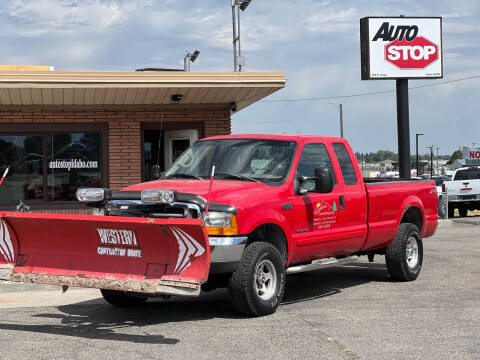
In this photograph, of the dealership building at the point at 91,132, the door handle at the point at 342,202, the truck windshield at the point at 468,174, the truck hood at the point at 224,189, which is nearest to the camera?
the truck hood at the point at 224,189

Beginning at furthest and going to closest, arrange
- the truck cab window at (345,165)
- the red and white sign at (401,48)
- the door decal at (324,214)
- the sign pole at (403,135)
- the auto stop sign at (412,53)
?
the auto stop sign at (412,53)
the red and white sign at (401,48)
the sign pole at (403,135)
the truck cab window at (345,165)
the door decal at (324,214)

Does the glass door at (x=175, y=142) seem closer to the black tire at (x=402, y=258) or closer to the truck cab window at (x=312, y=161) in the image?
the black tire at (x=402, y=258)

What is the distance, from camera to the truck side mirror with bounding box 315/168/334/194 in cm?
869

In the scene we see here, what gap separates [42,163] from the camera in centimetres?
1759

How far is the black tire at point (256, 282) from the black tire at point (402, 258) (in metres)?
3.01

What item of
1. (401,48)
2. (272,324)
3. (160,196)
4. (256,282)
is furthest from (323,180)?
(401,48)

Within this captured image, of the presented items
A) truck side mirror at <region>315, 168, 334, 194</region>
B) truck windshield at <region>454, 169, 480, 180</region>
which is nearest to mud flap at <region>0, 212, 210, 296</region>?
truck side mirror at <region>315, 168, 334, 194</region>

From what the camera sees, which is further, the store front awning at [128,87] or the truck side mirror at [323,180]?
the store front awning at [128,87]

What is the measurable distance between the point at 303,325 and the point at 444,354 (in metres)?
1.64

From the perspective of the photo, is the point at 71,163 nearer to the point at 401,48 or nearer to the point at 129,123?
the point at 129,123

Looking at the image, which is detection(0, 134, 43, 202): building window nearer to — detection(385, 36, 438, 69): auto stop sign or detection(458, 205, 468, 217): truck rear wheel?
detection(385, 36, 438, 69): auto stop sign

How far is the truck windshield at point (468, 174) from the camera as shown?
2829cm

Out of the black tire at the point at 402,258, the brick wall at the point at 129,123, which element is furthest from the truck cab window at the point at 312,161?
the brick wall at the point at 129,123

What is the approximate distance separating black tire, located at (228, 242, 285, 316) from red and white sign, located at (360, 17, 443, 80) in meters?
17.1
